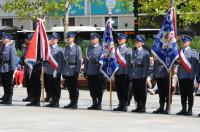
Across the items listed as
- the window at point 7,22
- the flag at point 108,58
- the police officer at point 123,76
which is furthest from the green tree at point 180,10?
the window at point 7,22

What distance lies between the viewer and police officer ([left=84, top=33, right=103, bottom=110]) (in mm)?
16500

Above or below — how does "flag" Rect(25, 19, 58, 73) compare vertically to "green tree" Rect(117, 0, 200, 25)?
below

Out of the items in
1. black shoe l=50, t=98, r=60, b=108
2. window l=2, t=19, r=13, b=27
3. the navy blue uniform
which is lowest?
black shoe l=50, t=98, r=60, b=108

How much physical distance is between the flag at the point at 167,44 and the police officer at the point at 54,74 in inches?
101

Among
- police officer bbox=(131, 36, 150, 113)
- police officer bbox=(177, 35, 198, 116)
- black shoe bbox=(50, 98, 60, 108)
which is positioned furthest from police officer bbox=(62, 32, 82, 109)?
police officer bbox=(177, 35, 198, 116)

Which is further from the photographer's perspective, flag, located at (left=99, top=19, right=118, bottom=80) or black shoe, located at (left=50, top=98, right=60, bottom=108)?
black shoe, located at (left=50, top=98, right=60, bottom=108)

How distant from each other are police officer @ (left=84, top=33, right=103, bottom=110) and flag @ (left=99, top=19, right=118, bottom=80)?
124 millimetres

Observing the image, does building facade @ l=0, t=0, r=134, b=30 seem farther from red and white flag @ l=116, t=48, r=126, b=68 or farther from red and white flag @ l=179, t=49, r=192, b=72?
red and white flag @ l=179, t=49, r=192, b=72

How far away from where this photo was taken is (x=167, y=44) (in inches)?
624

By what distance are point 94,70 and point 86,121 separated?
9.43 ft

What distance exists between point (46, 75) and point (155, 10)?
17.8m

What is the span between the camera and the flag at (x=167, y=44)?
15625 mm

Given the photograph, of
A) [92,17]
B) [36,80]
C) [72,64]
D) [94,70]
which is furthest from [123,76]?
[92,17]

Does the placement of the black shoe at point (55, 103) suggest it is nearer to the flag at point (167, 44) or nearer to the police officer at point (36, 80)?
the police officer at point (36, 80)
